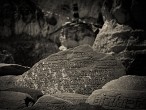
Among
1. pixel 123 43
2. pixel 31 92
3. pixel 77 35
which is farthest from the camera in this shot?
pixel 77 35

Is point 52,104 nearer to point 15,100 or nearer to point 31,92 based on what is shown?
point 15,100

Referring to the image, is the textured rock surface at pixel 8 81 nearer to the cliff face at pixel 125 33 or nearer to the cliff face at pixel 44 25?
the cliff face at pixel 125 33

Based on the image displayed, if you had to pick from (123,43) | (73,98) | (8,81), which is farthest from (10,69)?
(123,43)

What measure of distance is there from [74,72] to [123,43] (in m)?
0.78

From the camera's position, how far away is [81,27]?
278 inches

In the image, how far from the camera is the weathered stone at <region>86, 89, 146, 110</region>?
2212mm

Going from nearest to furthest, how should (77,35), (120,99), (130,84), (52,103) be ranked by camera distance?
(120,99) → (130,84) → (52,103) → (77,35)

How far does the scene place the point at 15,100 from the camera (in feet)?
9.37

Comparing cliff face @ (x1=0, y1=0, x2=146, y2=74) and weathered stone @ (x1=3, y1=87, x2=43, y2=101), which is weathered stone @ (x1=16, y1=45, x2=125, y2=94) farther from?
cliff face @ (x1=0, y1=0, x2=146, y2=74)

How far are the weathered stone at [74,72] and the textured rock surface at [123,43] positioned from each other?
0.24 metres

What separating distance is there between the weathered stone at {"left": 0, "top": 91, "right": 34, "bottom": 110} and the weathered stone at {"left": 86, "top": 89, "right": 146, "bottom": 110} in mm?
735

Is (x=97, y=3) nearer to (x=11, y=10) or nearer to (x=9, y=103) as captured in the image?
(x=11, y=10)

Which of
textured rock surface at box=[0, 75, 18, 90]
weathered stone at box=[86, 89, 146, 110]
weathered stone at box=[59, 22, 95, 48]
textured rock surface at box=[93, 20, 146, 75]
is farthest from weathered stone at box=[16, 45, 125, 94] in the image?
weathered stone at box=[59, 22, 95, 48]

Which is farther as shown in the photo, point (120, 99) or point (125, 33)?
point (125, 33)
